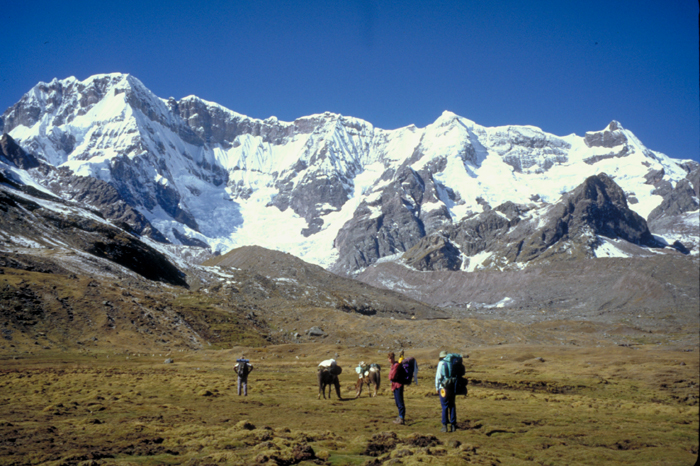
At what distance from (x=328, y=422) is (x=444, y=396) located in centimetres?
599

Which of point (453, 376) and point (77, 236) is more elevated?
point (77, 236)

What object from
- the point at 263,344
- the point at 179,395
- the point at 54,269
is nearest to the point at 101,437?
the point at 179,395

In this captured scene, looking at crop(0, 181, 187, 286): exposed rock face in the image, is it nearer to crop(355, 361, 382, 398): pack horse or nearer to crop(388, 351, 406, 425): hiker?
crop(355, 361, 382, 398): pack horse

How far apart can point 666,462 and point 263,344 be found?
8434cm

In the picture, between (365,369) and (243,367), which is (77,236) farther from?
(365,369)

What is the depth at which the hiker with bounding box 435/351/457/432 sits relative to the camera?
66.0 feet

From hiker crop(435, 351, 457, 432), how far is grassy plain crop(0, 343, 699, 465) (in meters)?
0.54

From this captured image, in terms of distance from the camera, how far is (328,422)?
23.6m

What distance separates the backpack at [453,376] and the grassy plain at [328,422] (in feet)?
5.71

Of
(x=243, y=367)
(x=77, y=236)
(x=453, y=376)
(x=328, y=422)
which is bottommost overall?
(x=328, y=422)

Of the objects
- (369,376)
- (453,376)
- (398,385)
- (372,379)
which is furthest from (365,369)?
(453,376)

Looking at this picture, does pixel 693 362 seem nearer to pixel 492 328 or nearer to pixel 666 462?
pixel 666 462

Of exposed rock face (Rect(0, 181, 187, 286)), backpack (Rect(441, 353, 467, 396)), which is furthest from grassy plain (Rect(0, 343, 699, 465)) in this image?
exposed rock face (Rect(0, 181, 187, 286))

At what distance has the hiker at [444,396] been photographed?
792 inches
